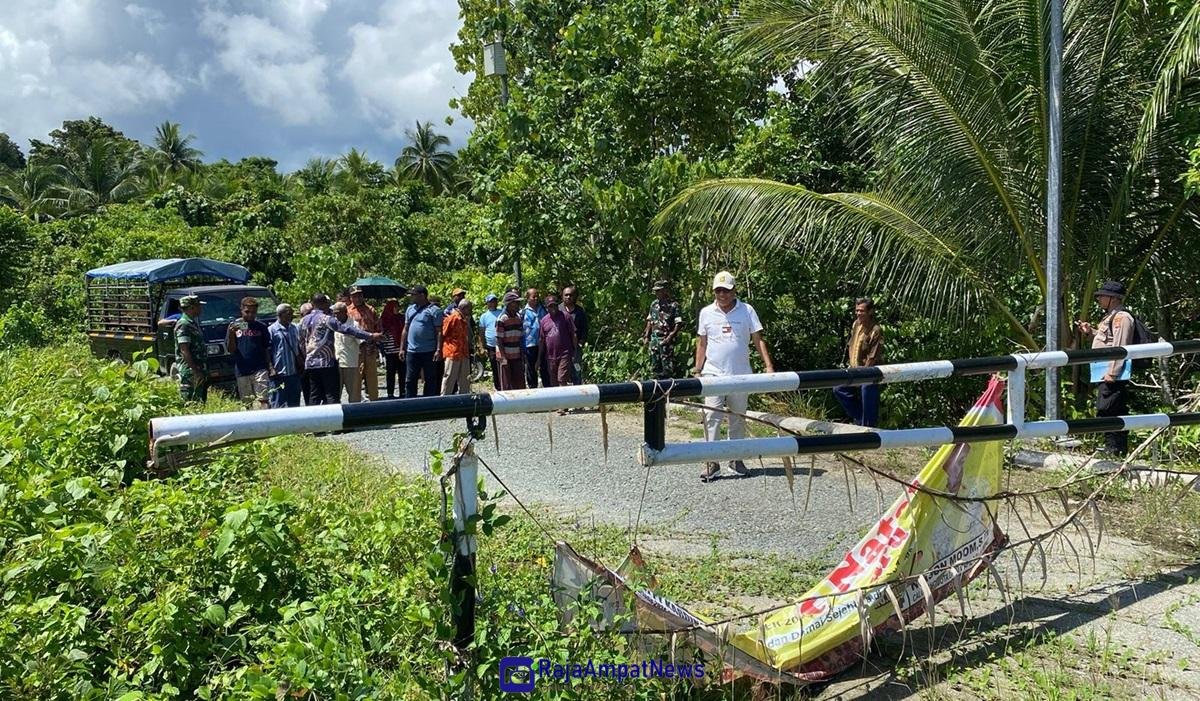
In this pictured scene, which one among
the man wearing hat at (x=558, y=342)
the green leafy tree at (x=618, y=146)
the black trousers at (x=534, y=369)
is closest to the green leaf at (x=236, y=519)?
the man wearing hat at (x=558, y=342)

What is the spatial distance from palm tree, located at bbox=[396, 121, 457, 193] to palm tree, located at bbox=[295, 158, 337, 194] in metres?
4.36

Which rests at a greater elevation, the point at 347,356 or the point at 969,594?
the point at 347,356

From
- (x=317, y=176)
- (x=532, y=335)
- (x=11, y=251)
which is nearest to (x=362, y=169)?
(x=317, y=176)

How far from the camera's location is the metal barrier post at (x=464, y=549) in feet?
9.39

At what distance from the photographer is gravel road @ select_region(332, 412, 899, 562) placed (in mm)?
5777

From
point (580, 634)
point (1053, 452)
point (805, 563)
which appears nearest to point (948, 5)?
point (1053, 452)

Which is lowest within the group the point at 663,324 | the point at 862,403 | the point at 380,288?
the point at 862,403

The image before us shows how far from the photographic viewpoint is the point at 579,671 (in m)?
3.05

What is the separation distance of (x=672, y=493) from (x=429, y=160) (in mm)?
47465

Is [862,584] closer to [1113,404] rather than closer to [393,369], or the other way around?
[1113,404]

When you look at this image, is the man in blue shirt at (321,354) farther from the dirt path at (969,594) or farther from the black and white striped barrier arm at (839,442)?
the black and white striped barrier arm at (839,442)

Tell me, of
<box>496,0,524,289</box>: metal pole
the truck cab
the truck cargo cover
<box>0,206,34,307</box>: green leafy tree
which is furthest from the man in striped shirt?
<box>0,206,34,307</box>: green leafy tree

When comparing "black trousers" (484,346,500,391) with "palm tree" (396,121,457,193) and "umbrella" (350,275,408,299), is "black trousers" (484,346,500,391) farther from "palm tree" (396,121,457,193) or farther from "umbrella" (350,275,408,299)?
"palm tree" (396,121,457,193)

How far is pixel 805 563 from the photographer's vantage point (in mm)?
5199
